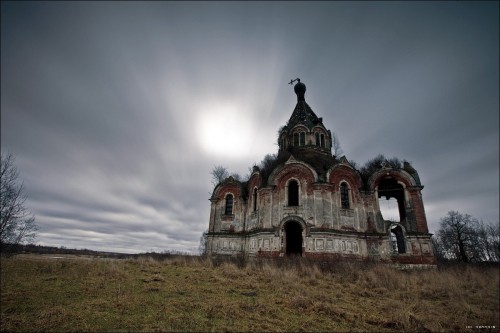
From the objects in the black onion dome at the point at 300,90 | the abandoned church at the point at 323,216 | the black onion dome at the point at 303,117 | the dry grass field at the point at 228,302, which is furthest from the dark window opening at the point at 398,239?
the black onion dome at the point at 300,90

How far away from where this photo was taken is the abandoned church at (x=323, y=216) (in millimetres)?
19953

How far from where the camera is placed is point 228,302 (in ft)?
25.8

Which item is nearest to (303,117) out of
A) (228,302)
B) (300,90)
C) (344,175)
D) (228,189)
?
(300,90)

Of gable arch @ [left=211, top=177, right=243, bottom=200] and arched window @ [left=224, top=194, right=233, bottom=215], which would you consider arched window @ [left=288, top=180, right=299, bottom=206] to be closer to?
gable arch @ [left=211, top=177, right=243, bottom=200]

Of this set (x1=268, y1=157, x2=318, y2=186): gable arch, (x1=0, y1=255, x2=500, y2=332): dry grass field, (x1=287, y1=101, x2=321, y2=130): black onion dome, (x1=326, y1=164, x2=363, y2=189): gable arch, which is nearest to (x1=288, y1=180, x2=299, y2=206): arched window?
(x1=268, y1=157, x2=318, y2=186): gable arch

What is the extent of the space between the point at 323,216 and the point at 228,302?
13822 mm

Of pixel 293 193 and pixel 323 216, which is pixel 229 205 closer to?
pixel 293 193

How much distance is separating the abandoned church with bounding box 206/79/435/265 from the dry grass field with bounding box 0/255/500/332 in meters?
6.12

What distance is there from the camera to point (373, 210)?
2170 centimetres

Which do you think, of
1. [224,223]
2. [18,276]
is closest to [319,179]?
[224,223]

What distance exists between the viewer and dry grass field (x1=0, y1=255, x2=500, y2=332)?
6.23m

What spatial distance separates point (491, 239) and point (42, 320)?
235 ft

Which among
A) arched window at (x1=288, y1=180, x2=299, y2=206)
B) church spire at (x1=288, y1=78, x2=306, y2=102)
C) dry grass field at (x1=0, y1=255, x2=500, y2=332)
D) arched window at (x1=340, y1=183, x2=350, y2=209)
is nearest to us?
dry grass field at (x1=0, y1=255, x2=500, y2=332)

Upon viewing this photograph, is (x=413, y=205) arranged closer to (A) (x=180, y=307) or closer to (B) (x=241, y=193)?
(B) (x=241, y=193)
